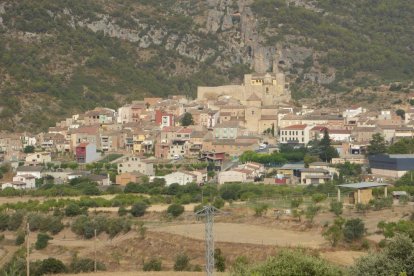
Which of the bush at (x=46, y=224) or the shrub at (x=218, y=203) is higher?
the shrub at (x=218, y=203)

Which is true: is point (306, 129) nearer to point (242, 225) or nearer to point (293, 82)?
point (242, 225)

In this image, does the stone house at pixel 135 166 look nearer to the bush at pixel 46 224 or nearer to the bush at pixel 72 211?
the bush at pixel 72 211

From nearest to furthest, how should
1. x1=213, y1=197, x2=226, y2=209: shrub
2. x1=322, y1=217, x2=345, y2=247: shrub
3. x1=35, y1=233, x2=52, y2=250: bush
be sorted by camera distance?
x1=322, y1=217, x2=345, y2=247: shrub → x1=35, y1=233, x2=52, y2=250: bush → x1=213, y1=197, x2=226, y2=209: shrub

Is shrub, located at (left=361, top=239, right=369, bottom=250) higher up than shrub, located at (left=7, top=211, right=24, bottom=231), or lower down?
lower down

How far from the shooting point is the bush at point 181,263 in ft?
109

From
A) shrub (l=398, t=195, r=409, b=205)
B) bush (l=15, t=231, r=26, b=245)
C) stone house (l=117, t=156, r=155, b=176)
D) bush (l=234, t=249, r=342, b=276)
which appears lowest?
bush (l=15, t=231, r=26, b=245)

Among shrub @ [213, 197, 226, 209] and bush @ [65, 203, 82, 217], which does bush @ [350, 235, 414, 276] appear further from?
bush @ [65, 203, 82, 217]

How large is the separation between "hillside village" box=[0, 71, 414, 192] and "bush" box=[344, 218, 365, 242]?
37.5 feet

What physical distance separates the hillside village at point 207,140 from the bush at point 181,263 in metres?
13.8

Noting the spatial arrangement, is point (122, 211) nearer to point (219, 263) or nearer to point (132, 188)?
point (132, 188)

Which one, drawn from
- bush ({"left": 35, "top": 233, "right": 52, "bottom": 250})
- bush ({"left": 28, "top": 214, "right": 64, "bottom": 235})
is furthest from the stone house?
bush ({"left": 35, "top": 233, "right": 52, "bottom": 250})

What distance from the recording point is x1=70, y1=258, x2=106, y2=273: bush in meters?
33.7

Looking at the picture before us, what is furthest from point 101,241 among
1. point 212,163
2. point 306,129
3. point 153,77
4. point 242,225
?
point 153,77

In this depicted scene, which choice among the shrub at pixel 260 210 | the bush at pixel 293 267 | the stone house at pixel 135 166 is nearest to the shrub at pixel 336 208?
the shrub at pixel 260 210
